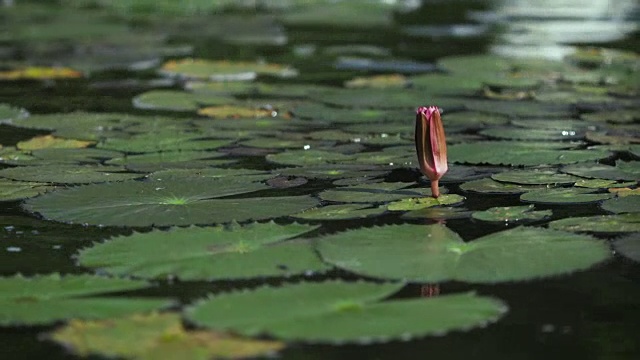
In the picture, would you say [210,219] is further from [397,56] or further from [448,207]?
[397,56]

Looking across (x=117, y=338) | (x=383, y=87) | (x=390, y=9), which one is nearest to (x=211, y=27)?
(x=390, y=9)

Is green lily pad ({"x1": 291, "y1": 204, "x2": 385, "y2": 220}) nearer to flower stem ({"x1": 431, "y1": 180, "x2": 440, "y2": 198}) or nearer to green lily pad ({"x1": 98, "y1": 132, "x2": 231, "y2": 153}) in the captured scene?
flower stem ({"x1": 431, "y1": 180, "x2": 440, "y2": 198})

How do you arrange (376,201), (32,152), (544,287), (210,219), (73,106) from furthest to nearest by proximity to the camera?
(73,106)
(32,152)
(376,201)
(210,219)
(544,287)

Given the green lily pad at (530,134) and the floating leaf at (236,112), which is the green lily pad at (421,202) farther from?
the floating leaf at (236,112)

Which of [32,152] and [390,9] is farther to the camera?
[390,9]

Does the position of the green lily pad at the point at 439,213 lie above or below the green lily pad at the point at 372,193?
below

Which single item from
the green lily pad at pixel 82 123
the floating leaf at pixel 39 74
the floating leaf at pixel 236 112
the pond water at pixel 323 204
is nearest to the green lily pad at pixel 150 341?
the pond water at pixel 323 204

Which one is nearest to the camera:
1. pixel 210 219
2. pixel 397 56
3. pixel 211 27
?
pixel 210 219
